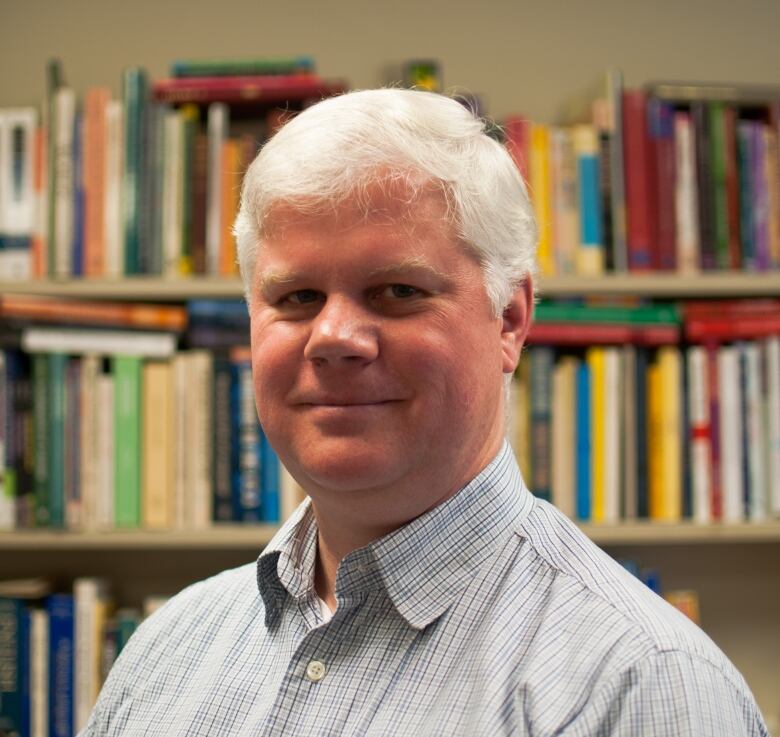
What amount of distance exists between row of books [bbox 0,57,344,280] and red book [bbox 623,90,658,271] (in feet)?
1.71

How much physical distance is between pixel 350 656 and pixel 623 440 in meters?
0.98

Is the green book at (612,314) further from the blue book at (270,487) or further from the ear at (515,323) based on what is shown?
the ear at (515,323)

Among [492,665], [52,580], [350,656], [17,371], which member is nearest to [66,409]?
[17,371]

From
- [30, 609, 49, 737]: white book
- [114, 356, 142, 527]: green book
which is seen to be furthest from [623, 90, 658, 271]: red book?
[30, 609, 49, 737]: white book

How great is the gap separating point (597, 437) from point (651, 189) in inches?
17.7

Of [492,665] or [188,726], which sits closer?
[492,665]

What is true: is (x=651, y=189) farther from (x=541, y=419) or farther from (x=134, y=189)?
(x=134, y=189)

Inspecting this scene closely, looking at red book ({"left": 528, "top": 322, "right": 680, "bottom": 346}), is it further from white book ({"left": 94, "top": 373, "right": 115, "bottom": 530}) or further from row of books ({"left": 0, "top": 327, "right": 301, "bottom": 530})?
white book ({"left": 94, "top": 373, "right": 115, "bottom": 530})

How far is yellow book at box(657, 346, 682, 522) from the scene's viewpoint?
5.32 feet

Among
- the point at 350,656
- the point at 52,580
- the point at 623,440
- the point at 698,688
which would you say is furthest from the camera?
the point at 52,580

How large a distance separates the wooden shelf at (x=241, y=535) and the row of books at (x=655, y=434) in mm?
23

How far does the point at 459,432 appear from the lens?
78 centimetres

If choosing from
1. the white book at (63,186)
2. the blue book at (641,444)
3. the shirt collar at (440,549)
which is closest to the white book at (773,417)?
the blue book at (641,444)

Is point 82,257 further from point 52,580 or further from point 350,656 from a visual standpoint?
point 350,656
